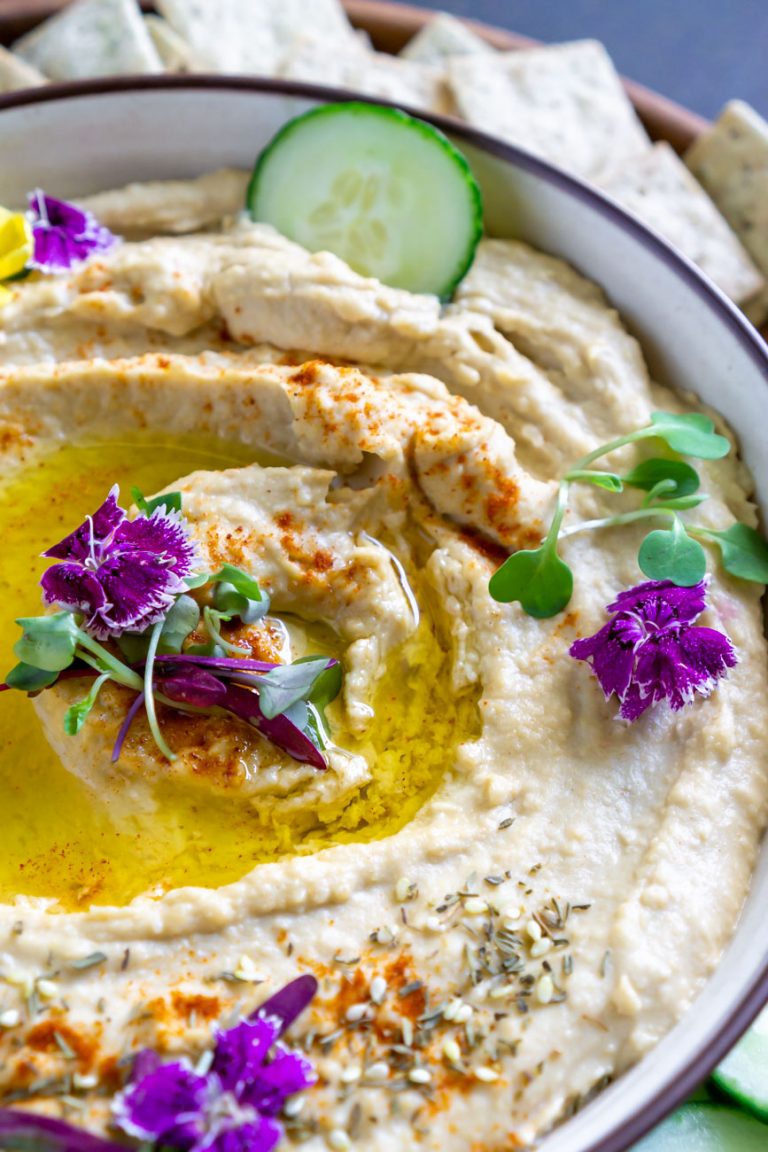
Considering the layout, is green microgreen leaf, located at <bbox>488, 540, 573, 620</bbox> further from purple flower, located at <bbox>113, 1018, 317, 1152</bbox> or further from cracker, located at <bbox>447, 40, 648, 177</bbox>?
cracker, located at <bbox>447, 40, 648, 177</bbox>

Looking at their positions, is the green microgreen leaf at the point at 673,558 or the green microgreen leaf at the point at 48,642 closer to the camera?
the green microgreen leaf at the point at 48,642

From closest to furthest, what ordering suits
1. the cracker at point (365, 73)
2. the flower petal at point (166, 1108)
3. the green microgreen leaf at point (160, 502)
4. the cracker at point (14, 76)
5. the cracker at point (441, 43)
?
the flower petal at point (166, 1108), the green microgreen leaf at point (160, 502), the cracker at point (14, 76), the cracker at point (365, 73), the cracker at point (441, 43)

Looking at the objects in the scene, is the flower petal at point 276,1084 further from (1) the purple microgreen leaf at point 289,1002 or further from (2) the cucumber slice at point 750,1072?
(2) the cucumber slice at point 750,1072

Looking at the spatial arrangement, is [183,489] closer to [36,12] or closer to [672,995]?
[672,995]

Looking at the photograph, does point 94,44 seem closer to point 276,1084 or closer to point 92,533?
point 92,533

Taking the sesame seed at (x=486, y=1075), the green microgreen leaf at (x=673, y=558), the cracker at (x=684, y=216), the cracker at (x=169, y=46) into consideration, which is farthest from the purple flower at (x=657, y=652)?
the cracker at (x=169, y=46)

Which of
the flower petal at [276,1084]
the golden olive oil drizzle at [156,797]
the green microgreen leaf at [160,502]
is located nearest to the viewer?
the flower petal at [276,1084]
